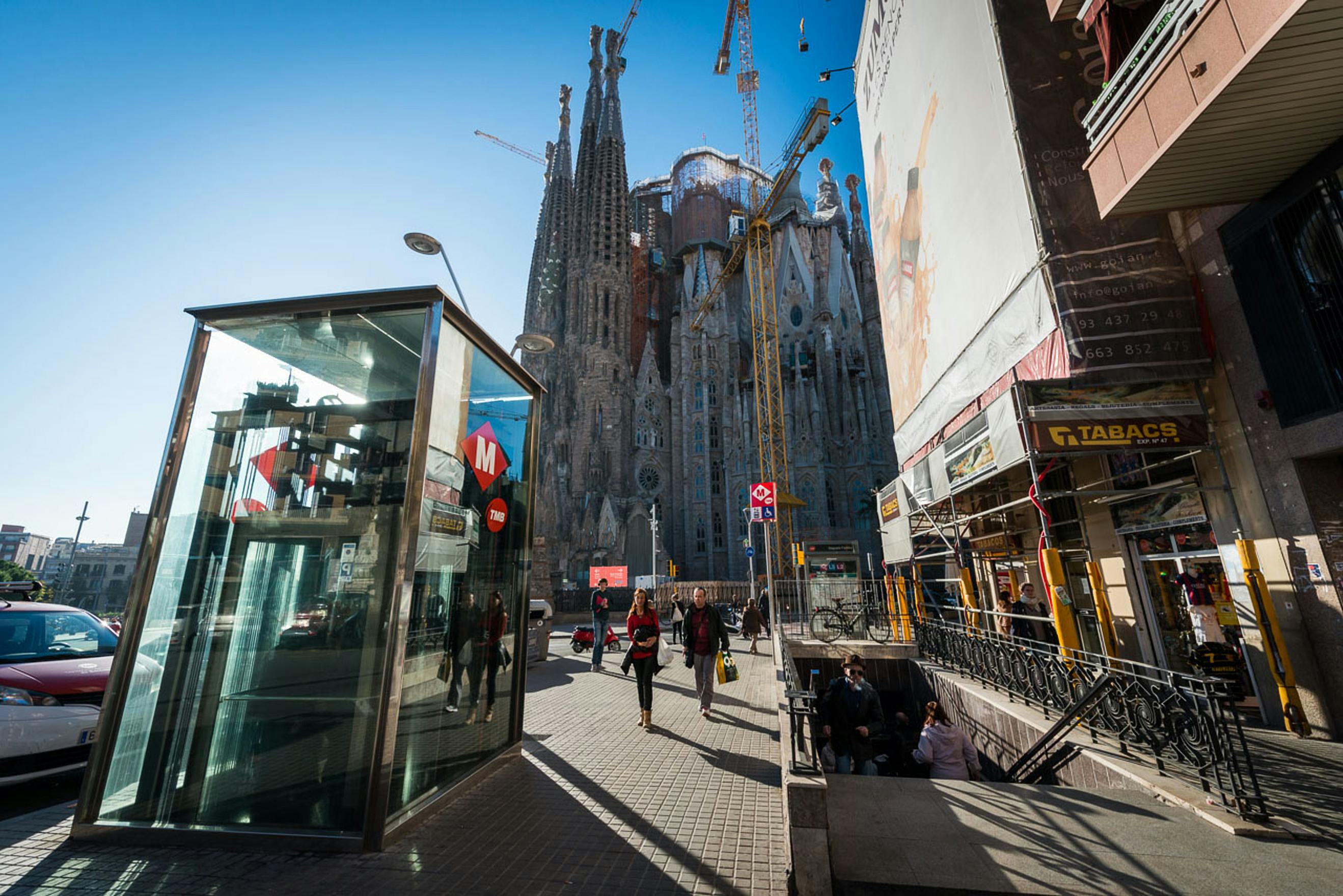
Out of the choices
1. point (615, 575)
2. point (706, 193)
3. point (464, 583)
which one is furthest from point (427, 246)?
point (706, 193)

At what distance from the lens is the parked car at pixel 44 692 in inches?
181

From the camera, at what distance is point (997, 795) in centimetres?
446

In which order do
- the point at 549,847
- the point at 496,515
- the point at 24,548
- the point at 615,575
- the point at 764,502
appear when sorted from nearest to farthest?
the point at 549,847, the point at 496,515, the point at 764,502, the point at 615,575, the point at 24,548

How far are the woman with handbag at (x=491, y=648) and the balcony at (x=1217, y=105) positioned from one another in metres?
8.56

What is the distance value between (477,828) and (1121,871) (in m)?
4.30

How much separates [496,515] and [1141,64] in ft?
28.6

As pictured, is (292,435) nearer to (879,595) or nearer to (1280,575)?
(1280,575)

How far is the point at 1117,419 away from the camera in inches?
257

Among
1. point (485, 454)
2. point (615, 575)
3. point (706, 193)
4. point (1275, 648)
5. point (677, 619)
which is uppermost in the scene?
point (706, 193)

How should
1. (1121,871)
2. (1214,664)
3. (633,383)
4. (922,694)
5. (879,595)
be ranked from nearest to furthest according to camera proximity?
(1121,871) → (1214,664) → (922,694) → (879,595) → (633,383)

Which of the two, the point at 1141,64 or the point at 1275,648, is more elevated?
the point at 1141,64

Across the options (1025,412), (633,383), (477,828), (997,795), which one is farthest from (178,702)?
(633,383)

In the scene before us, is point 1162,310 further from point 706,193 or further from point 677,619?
point 706,193

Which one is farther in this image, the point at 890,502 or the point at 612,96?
the point at 612,96
